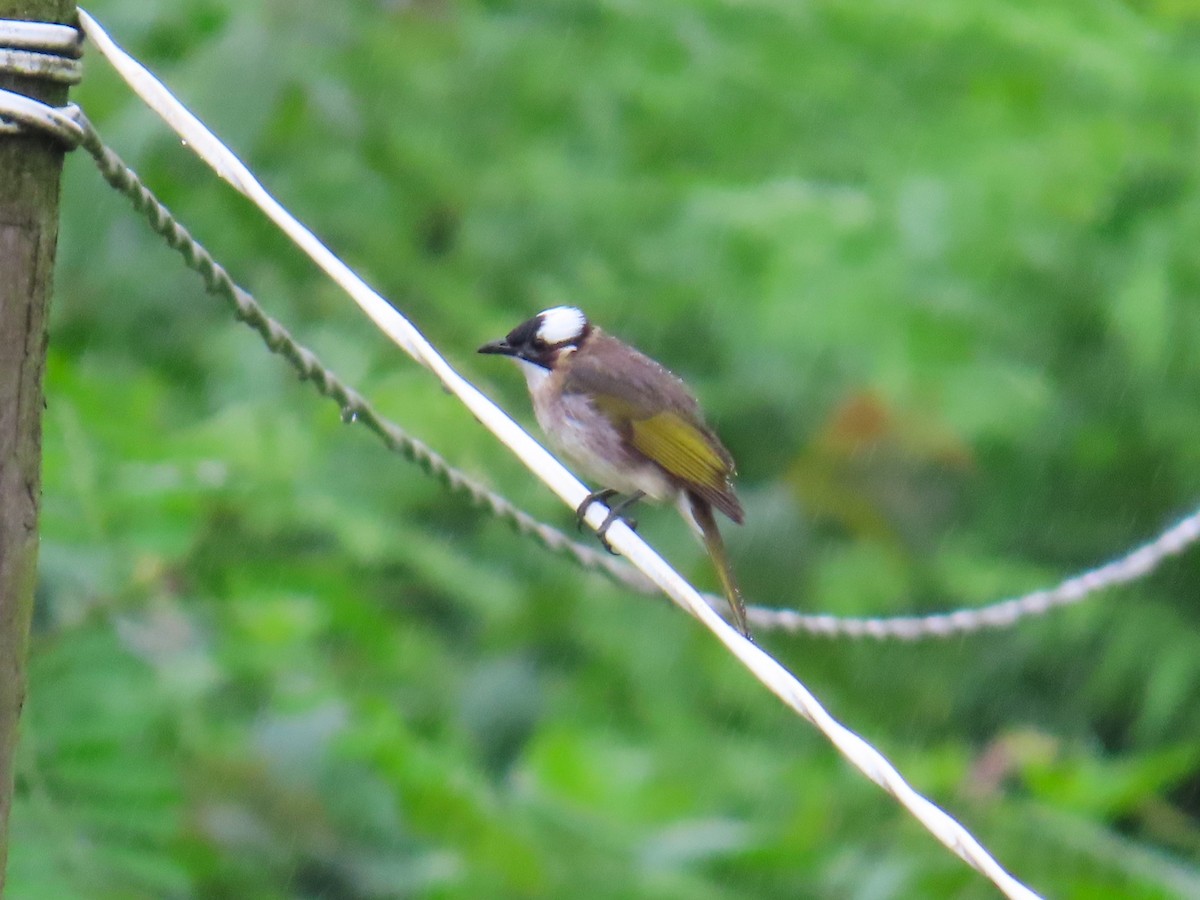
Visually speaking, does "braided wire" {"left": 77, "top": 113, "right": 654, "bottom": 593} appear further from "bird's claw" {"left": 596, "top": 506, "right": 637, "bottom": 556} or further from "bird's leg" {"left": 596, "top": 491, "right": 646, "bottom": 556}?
"bird's leg" {"left": 596, "top": 491, "right": 646, "bottom": 556}

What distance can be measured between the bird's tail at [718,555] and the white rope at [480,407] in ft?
4.12

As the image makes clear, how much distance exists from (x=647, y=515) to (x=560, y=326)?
1.51 meters

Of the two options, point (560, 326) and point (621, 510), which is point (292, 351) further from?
point (560, 326)

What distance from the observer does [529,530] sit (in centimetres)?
342

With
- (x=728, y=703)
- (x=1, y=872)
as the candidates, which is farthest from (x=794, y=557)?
(x=1, y=872)

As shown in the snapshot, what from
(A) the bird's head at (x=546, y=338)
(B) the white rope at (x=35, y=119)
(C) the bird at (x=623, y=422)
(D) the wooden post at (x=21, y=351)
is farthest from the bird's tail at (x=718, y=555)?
(B) the white rope at (x=35, y=119)

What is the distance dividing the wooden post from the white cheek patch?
98.3 inches

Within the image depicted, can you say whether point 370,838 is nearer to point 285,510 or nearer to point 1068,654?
point 285,510

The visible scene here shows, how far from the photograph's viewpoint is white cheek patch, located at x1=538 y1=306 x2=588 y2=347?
5.07 m

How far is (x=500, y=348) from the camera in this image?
15.8 ft

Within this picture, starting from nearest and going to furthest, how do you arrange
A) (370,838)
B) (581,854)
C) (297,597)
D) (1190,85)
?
1. (581,854)
2. (370,838)
3. (297,597)
4. (1190,85)

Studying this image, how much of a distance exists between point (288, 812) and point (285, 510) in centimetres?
84

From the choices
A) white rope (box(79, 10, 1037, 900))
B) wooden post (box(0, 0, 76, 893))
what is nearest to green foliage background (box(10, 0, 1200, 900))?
wooden post (box(0, 0, 76, 893))

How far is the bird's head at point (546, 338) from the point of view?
5000 millimetres
